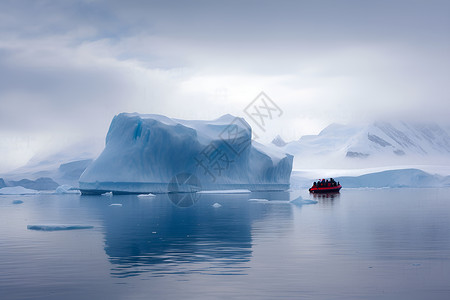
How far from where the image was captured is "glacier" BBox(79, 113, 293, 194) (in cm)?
4734

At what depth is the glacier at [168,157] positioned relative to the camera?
155 ft

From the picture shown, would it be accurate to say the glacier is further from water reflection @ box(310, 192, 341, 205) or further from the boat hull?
water reflection @ box(310, 192, 341, 205)

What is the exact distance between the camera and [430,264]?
10.9 metres

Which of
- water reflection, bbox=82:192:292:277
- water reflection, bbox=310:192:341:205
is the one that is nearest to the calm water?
water reflection, bbox=82:192:292:277

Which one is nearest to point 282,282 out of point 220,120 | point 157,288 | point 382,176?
point 157,288

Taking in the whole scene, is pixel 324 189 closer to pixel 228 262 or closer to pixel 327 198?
pixel 327 198

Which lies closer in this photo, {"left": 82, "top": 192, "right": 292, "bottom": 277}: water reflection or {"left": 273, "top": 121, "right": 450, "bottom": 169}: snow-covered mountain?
{"left": 82, "top": 192, "right": 292, "bottom": 277}: water reflection

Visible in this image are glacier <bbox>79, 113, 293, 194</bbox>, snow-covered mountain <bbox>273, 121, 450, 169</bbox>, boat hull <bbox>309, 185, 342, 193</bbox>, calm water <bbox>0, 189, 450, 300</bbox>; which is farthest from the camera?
snow-covered mountain <bbox>273, 121, 450, 169</bbox>

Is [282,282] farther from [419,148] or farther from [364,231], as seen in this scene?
[419,148]

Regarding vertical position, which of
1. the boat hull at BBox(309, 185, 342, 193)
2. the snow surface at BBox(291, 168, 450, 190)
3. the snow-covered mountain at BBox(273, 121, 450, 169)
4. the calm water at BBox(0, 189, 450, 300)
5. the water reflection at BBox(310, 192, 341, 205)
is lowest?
the calm water at BBox(0, 189, 450, 300)

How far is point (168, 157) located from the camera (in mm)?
48406

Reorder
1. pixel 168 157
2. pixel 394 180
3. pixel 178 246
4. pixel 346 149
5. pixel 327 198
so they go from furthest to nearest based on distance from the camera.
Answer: pixel 346 149
pixel 394 180
pixel 168 157
pixel 327 198
pixel 178 246

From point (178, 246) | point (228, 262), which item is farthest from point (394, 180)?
point (228, 262)

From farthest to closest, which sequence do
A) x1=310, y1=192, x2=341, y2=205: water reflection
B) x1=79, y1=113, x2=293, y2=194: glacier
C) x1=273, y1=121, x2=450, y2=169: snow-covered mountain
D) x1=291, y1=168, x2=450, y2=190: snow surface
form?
x1=273, y1=121, x2=450, y2=169: snow-covered mountain < x1=291, y1=168, x2=450, y2=190: snow surface < x1=79, y1=113, x2=293, y2=194: glacier < x1=310, y1=192, x2=341, y2=205: water reflection
